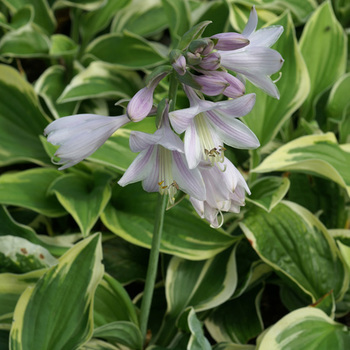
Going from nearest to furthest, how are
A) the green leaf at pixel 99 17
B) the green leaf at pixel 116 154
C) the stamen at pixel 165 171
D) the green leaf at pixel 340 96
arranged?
the stamen at pixel 165 171 < the green leaf at pixel 116 154 < the green leaf at pixel 340 96 < the green leaf at pixel 99 17

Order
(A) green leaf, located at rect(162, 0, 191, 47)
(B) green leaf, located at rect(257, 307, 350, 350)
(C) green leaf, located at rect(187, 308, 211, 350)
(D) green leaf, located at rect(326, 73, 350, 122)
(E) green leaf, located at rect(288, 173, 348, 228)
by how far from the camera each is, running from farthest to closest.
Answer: (A) green leaf, located at rect(162, 0, 191, 47), (D) green leaf, located at rect(326, 73, 350, 122), (E) green leaf, located at rect(288, 173, 348, 228), (B) green leaf, located at rect(257, 307, 350, 350), (C) green leaf, located at rect(187, 308, 211, 350)

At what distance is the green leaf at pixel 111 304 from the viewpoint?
1.29m

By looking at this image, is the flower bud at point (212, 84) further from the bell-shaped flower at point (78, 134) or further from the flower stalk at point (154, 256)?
the flower stalk at point (154, 256)

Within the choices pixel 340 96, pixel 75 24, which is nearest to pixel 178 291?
pixel 340 96

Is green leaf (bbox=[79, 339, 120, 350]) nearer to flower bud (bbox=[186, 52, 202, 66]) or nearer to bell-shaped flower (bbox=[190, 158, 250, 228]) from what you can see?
bell-shaped flower (bbox=[190, 158, 250, 228])

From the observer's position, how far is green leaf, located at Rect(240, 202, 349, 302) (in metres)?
1.36

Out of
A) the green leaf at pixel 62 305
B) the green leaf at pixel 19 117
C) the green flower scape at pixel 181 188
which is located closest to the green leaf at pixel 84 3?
the green flower scape at pixel 181 188

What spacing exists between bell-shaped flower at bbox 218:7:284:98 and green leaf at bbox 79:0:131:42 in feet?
4.58

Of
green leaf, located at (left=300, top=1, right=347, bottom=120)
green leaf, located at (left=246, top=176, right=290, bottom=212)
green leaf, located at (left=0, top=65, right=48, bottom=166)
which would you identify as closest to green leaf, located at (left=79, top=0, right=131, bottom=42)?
green leaf, located at (left=0, top=65, right=48, bottom=166)

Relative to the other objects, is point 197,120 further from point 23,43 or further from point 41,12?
point 41,12

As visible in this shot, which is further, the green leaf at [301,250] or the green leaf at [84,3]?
the green leaf at [84,3]

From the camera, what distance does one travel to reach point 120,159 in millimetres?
1386

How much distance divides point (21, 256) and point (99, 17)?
118cm

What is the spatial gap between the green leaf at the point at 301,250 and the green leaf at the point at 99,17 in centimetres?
113
